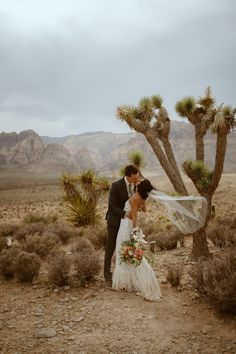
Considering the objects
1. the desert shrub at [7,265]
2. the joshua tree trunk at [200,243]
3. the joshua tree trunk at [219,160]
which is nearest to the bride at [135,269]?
the desert shrub at [7,265]

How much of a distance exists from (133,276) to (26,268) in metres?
2.18

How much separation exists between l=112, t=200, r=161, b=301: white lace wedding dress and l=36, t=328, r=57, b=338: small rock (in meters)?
1.62

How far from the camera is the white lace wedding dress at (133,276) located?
217 inches

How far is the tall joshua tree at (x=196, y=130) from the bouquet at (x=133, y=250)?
2362mm

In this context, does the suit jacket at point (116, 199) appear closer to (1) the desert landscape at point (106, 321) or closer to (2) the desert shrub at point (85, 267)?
(2) the desert shrub at point (85, 267)

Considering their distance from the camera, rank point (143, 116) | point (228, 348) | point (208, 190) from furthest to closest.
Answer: point (143, 116) → point (208, 190) → point (228, 348)

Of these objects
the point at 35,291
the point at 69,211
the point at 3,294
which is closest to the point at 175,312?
the point at 35,291

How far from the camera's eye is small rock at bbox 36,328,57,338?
433cm

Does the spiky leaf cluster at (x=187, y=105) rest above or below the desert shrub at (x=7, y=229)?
above

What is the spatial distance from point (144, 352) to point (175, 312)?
122 centimetres

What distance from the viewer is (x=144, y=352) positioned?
12.7ft

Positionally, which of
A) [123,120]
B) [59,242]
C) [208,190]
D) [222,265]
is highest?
[123,120]

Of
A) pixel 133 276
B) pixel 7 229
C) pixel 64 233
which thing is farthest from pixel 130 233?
pixel 7 229

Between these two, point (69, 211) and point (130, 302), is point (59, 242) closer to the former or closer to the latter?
point (69, 211)
